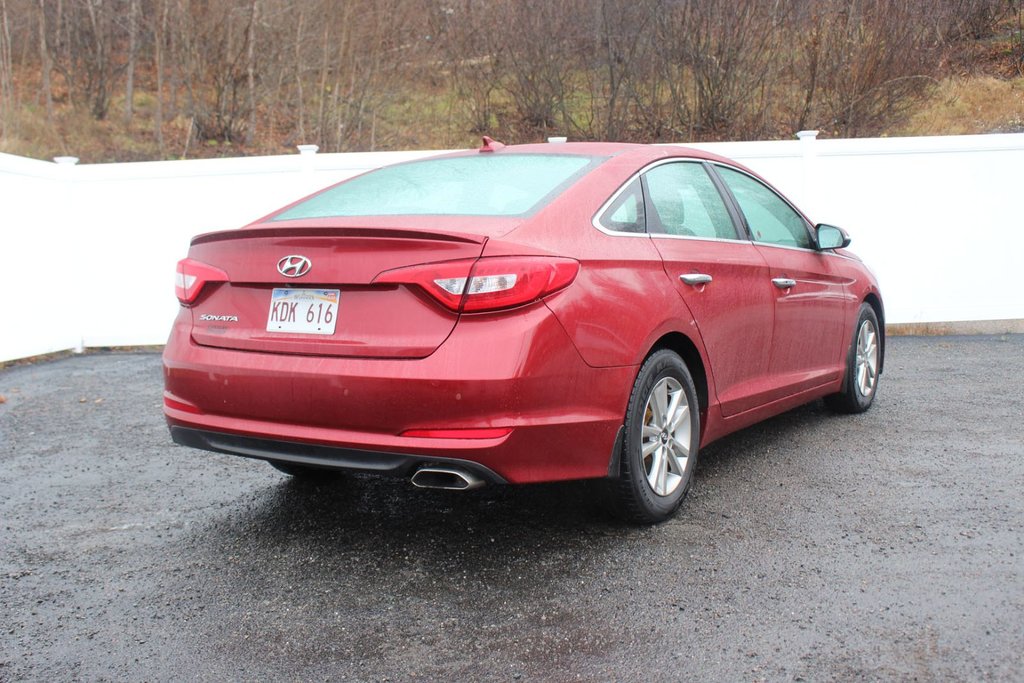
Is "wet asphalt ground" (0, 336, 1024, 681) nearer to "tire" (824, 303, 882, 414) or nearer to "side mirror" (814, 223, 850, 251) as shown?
"tire" (824, 303, 882, 414)

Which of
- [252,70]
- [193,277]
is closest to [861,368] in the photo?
[193,277]

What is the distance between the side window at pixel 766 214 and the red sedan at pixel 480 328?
489 millimetres

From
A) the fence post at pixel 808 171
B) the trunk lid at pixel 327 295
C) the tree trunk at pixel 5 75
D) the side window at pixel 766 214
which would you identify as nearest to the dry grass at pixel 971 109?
the fence post at pixel 808 171

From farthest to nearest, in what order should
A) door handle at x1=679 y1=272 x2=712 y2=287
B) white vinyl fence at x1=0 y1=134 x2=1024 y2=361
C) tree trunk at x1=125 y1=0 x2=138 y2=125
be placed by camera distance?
tree trunk at x1=125 y1=0 x2=138 y2=125 < white vinyl fence at x1=0 y1=134 x2=1024 y2=361 < door handle at x1=679 y1=272 x2=712 y2=287

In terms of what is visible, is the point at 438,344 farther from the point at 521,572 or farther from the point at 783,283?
the point at 783,283

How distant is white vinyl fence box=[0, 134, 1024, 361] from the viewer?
989cm

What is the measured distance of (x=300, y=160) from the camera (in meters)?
10.0

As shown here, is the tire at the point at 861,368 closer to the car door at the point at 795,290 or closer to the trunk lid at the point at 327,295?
the car door at the point at 795,290

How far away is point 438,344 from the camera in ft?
10.1

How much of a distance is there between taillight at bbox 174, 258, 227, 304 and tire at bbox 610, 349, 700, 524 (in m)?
1.60

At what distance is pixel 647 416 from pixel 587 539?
20.8 inches

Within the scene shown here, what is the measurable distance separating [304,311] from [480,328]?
66cm

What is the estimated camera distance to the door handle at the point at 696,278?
393 centimetres

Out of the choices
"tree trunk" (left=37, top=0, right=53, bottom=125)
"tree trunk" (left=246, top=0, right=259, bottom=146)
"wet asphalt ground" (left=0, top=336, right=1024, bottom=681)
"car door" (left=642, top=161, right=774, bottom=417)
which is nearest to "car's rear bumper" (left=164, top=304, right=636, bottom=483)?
"wet asphalt ground" (left=0, top=336, right=1024, bottom=681)
